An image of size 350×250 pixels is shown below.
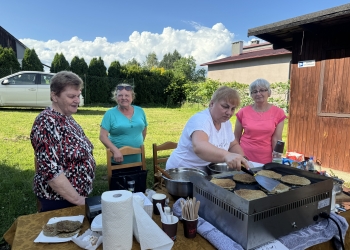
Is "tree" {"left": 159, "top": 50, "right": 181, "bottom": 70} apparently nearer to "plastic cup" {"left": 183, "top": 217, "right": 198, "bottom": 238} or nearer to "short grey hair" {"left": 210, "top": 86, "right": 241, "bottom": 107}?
"short grey hair" {"left": 210, "top": 86, "right": 241, "bottom": 107}

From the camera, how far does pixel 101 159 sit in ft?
16.7

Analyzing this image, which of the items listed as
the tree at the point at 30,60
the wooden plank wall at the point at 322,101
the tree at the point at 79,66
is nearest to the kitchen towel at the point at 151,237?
the wooden plank wall at the point at 322,101

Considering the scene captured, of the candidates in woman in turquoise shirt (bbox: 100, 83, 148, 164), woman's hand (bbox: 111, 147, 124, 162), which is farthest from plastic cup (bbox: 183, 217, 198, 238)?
woman in turquoise shirt (bbox: 100, 83, 148, 164)

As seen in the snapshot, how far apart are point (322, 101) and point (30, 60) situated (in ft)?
45.7

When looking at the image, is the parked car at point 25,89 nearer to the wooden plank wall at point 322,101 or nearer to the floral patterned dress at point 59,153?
the wooden plank wall at point 322,101

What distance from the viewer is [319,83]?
4.71 meters

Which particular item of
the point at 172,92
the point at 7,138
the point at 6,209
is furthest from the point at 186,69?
the point at 6,209

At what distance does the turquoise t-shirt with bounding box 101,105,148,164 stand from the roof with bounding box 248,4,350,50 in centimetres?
312

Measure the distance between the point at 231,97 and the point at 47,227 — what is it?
1386mm

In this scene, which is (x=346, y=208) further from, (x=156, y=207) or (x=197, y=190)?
(x=156, y=207)

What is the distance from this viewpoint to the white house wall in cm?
1522

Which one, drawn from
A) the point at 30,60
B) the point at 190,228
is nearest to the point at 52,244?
the point at 190,228

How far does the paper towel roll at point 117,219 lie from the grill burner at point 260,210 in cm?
42

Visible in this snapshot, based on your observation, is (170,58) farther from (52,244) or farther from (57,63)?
(52,244)
